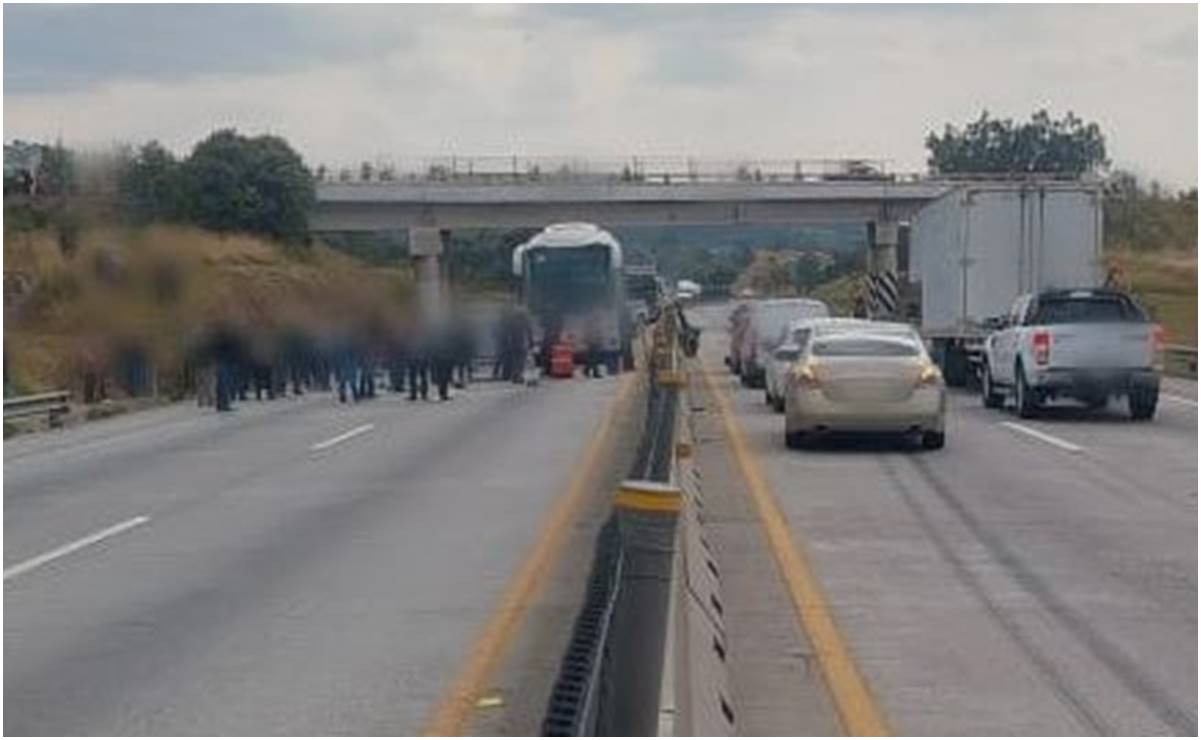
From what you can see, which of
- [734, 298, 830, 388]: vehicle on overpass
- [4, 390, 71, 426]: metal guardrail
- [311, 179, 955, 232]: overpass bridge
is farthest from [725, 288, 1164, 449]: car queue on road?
[311, 179, 955, 232]: overpass bridge

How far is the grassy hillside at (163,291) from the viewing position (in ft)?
94.0

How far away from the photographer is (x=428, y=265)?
44156mm

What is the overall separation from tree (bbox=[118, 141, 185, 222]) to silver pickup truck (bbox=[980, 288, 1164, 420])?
11.7 m

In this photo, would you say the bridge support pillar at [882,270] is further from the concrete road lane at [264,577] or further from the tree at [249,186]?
the concrete road lane at [264,577]

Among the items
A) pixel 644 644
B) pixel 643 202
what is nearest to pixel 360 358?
pixel 644 644

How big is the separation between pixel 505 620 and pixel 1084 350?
20400 millimetres

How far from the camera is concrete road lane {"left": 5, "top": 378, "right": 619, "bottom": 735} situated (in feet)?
35.7

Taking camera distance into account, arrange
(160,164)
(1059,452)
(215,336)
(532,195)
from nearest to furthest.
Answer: (1059,452)
(160,164)
(215,336)
(532,195)

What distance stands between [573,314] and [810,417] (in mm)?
31799

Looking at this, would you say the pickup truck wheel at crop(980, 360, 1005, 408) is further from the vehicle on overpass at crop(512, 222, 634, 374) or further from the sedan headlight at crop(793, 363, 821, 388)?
the vehicle on overpass at crop(512, 222, 634, 374)

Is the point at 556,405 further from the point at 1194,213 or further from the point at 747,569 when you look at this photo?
the point at 1194,213

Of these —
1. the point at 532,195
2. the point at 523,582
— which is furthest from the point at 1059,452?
the point at 532,195

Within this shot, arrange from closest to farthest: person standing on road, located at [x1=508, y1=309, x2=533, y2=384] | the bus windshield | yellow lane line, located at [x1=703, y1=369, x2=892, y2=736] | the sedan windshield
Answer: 1. yellow lane line, located at [x1=703, y1=369, x2=892, y2=736]
2. the sedan windshield
3. person standing on road, located at [x1=508, y1=309, x2=533, y2=384]
4. the bus windshield

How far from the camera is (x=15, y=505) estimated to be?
23250mm
